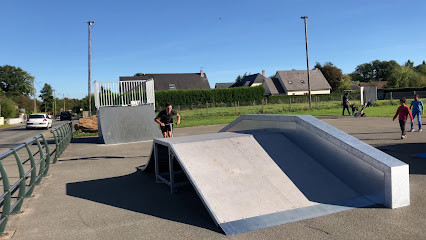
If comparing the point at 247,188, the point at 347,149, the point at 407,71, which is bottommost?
the point at 247,188

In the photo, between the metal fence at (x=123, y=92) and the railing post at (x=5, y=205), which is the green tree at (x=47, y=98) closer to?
the metal fence at (x=123, y=92)

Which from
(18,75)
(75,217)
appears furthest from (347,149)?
(18,75)

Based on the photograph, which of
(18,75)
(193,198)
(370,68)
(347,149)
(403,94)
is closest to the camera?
(347,149)

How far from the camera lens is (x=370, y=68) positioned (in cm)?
13788

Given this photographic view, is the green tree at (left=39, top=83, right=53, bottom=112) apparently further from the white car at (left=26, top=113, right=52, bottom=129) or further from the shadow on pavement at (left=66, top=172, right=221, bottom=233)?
the shadow on pavement at (left=66, top=172, right=221, bottom=233)

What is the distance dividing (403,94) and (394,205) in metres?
64.7

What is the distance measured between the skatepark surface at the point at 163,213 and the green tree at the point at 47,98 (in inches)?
3846

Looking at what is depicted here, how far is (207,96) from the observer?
184 ft

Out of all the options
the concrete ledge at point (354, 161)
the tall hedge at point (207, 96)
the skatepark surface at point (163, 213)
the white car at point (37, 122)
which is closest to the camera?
the skatepark surface at point (163, 213)

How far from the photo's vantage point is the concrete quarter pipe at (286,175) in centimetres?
470

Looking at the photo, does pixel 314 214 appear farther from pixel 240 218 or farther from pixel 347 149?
pixel 347 149

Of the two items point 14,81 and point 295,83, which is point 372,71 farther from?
point 14,81

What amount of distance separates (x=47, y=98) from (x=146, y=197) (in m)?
109

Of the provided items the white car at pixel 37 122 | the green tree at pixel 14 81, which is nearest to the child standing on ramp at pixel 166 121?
the white car at pixel 37 122
